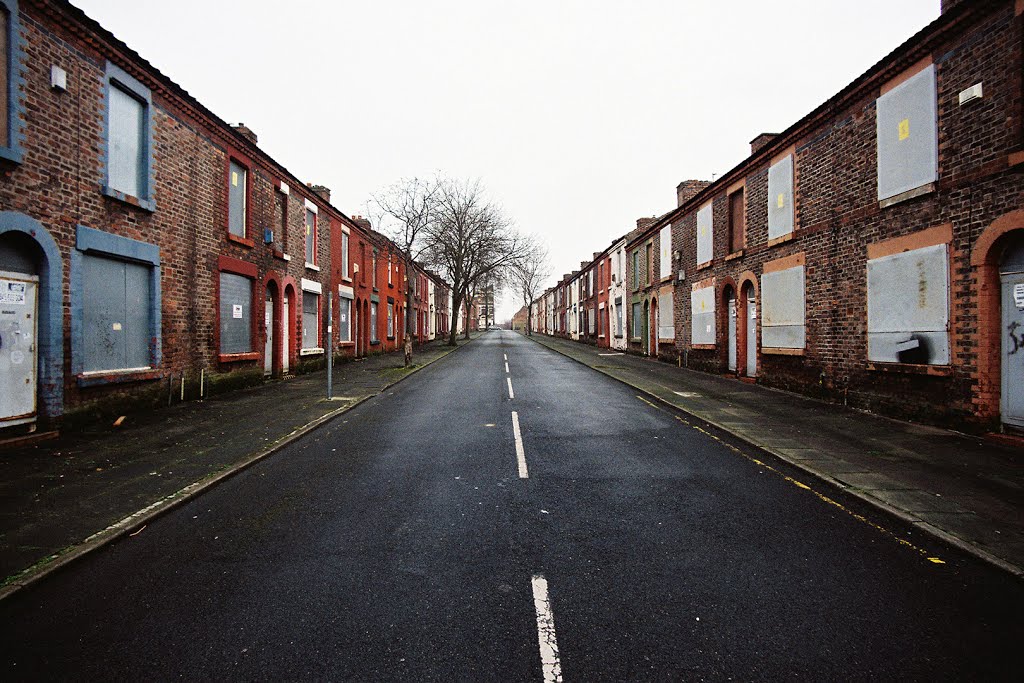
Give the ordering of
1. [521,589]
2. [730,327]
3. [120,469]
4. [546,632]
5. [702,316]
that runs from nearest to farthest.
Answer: [546,632] → [521,589] → [120,469] → [730,327] → [702,316]

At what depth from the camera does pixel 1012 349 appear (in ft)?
24.3

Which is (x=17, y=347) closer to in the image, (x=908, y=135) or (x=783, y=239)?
(x=908, y=135)

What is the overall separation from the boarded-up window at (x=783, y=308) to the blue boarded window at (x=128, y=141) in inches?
595

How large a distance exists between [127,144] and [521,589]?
11.5m

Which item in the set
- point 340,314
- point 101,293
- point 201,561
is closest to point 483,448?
point 201,561

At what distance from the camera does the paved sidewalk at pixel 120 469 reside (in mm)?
4145

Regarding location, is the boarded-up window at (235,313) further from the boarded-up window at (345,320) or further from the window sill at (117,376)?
the boarded-up window at (345,320)

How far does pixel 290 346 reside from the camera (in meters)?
17.5

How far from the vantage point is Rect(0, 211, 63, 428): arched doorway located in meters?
7.24

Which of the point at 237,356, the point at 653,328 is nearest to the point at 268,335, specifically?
the point at 237,356

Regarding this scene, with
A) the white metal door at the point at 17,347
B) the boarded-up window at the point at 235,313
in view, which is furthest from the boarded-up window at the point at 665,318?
the white metal door at the point at 17,347

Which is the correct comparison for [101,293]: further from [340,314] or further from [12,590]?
[340,314]

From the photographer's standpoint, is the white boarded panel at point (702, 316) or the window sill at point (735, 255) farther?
the white boarded panel at point (702, 316)

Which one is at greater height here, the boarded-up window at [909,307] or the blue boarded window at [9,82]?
the blue boarded window at [9,82]
